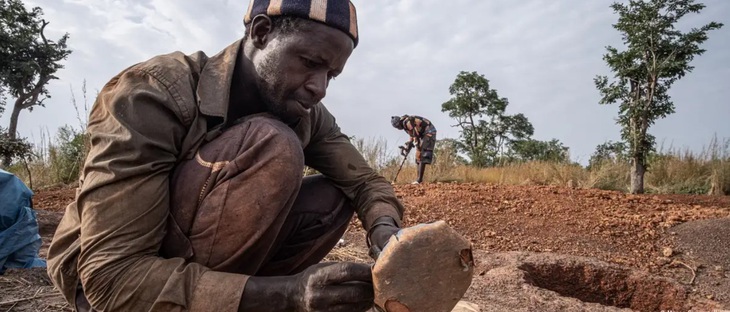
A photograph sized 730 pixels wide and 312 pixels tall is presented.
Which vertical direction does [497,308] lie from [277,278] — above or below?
below

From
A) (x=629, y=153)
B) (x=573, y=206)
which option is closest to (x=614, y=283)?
(x=573, y=206)

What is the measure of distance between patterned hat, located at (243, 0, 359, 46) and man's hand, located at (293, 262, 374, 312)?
0.69 metres

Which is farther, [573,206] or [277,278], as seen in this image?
[573,206]

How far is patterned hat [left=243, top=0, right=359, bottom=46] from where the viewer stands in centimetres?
130

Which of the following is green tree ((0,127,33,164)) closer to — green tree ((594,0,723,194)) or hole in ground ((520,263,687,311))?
hole in ground ((520,263,687,311))

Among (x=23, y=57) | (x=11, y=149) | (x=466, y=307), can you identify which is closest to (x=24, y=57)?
(x=23, y=57)

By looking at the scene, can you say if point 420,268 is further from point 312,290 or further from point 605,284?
point 605,284

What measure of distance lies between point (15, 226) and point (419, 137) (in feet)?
26.4

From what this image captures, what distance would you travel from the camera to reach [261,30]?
1367 millimetres

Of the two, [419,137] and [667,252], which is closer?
[667,252]

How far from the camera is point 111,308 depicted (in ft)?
3.47

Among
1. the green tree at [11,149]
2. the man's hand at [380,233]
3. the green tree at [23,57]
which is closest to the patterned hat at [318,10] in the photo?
the man's hand at [380,233]

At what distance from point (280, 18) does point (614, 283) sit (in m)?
2.79

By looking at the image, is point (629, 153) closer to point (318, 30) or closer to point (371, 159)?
point (371, 159)
